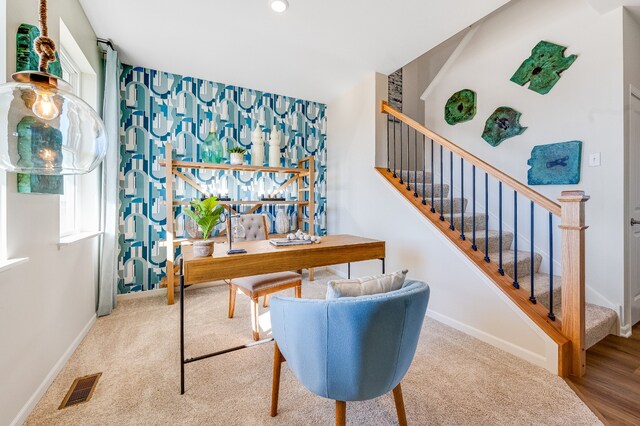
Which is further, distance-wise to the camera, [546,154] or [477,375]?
[546,154]

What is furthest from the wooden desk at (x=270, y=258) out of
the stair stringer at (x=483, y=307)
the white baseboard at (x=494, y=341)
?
the white baseboard at (x=494, y=341)

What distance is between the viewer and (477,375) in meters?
1.85

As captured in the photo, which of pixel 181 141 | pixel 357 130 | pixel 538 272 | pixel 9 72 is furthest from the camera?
pixel 357 130

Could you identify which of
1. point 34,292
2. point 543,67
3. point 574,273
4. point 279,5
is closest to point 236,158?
point 279,5

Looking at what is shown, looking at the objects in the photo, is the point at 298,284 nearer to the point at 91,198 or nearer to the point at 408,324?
the point at 408,324

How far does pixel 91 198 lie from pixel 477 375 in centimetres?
352

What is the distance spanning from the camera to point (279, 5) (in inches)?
91.8

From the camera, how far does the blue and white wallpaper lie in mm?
3336

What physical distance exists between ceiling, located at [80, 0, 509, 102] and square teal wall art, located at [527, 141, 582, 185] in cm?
143

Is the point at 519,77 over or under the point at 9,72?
over

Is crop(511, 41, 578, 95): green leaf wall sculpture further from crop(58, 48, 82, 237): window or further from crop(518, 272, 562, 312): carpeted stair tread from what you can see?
crop(58, 48, 82, 237): window

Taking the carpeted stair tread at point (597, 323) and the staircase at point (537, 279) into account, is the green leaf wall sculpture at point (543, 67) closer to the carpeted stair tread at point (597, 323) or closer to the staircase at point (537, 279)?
the staircase at point (537, 279)

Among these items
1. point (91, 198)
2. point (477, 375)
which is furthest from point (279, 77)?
point (477, 375)

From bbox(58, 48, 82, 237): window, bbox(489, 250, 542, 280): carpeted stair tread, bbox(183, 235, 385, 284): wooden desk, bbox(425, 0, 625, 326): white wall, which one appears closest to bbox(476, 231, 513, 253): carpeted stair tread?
bbox(489, 250, 542, 280): carpeted stair tread
